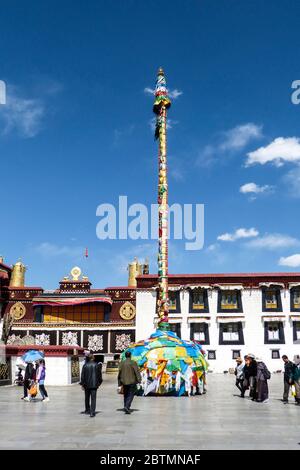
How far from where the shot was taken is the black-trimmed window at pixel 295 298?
43.0m

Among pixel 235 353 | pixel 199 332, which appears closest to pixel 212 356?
pixel 235 353

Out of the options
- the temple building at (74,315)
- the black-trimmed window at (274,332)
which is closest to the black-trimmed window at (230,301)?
the black-trimmed window at (274,332)

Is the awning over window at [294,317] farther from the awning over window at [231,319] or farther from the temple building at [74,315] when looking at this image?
the temple building at [74,315]

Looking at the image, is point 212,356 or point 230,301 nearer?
point 212,356

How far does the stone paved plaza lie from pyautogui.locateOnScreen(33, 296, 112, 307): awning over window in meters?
32.1

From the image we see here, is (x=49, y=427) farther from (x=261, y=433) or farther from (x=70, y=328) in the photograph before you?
(x=70, y=328)

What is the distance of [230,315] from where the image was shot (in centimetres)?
4278

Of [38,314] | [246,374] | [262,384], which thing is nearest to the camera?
[262,384]

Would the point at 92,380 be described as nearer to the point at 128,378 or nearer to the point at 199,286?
the point at 128,378

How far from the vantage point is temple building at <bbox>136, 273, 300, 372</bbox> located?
42000mm

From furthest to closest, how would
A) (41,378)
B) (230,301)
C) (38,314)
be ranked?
(38,314), (230,301), (41,378)

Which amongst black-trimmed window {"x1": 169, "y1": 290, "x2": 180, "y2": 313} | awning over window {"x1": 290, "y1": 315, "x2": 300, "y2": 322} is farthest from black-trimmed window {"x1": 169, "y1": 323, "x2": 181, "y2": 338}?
awning over window {"x1": 290, "y1": 315, "x2": 300, "y2": 322}

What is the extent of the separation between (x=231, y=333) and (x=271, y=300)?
488 cm

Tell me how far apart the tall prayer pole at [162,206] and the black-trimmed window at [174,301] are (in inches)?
791
